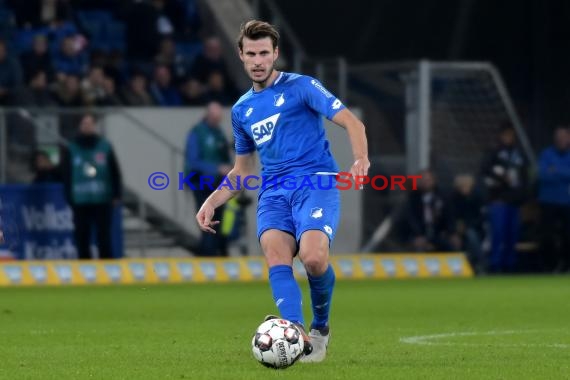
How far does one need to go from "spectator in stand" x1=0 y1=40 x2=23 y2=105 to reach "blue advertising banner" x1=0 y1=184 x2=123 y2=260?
1.73 metres

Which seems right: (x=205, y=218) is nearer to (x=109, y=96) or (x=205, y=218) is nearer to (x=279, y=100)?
(x=279, y=100)

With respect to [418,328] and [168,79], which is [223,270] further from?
[418,328]

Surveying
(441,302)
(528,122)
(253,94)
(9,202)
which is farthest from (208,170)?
(253,94)

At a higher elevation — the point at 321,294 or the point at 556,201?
the point at 321,294

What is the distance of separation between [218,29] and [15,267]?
24.7 ft

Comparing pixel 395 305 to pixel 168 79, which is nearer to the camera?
pixel 395 305

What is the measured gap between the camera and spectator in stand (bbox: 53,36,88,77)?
21.2 m

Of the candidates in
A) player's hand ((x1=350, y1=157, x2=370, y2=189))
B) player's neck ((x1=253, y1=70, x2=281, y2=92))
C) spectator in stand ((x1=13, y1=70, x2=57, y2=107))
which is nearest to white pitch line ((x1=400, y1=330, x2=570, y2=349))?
player's neck ((x1=253, y1=70, x2=281, y2=92))

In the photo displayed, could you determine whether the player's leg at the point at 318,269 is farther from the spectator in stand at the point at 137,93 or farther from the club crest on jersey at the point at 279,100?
the spectator in stand at the point at 137,93

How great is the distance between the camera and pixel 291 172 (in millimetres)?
9031

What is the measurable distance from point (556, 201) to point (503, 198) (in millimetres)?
717

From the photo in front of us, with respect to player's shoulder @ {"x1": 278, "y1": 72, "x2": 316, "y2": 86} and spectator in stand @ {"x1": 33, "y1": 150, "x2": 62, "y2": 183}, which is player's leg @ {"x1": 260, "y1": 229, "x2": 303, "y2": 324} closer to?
player's shoulder @ {"x1": 278, "y1": 72, "x2": 316, "y2": 86}

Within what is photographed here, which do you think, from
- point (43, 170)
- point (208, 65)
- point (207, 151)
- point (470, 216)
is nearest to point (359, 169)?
point (207, 151)

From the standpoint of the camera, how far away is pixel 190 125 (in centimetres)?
2128
